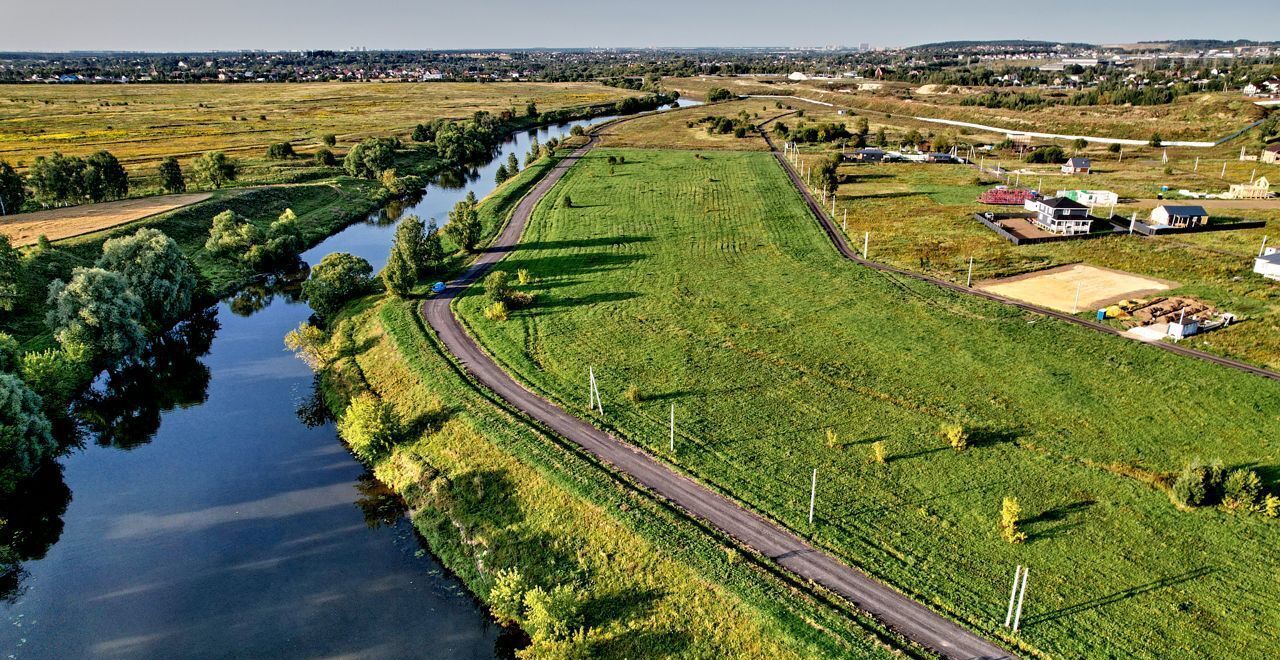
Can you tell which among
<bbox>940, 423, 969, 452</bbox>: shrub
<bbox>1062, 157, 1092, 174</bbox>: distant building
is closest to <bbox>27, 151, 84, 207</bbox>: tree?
<bbox>940, 423, 969, 452</bbox>: shrub

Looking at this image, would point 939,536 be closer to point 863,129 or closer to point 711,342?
point 711,342

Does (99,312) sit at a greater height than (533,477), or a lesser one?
greater

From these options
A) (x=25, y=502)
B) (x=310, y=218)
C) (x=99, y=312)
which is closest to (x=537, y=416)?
(x=25, y=502)

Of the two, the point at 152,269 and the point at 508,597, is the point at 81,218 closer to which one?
the point at 152,269

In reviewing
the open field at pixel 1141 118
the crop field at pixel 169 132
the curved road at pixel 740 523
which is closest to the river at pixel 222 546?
the curved road at pixel 740 523

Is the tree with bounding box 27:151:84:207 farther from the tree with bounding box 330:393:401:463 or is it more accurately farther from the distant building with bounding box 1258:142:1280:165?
the distant building with bounding box 1258:142:1280:165

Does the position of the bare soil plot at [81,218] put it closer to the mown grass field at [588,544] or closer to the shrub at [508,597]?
the mown grass field at [588,544]
